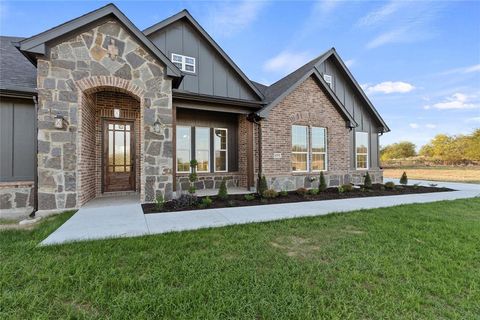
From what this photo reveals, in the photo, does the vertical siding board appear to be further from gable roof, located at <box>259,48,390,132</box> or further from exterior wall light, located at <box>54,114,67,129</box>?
gable roof, located at <box>259,48,390,132</box>

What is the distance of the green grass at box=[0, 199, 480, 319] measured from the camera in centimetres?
195

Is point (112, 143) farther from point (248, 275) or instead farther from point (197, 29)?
point (248, 275)

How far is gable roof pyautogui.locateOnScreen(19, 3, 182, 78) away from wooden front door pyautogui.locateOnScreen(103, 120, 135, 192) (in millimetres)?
2738

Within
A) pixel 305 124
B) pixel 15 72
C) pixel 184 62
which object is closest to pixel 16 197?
pixel 15 72

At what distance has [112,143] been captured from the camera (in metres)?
7.68

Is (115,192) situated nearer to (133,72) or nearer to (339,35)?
(133,72)

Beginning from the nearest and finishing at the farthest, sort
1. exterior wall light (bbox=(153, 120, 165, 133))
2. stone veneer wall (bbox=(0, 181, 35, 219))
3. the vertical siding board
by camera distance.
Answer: stone veneer wall (bbox=(0, 181, 35, 219)) < the vertical siding board < exterior wall light (bbox=(153, 120, 165, 133))

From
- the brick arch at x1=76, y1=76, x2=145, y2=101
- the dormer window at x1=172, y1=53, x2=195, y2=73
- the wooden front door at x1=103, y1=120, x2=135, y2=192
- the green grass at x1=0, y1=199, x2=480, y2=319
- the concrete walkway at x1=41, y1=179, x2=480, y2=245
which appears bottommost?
the green grass at x1=0, y1=199, x2=480, y2=319

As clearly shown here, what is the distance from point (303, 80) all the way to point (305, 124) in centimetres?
192

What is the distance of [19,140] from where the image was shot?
6.15 metres

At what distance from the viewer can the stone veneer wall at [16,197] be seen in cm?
586

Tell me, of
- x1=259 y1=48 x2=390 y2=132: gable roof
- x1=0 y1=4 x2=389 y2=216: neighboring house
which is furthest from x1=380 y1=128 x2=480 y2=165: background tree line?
x1=0 y1=4 x2=389 y2=216: neighboring house

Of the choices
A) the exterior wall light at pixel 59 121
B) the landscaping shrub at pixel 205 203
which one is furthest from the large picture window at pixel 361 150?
the exterior wall light at pixel 59 121

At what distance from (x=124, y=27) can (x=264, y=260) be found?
6.90 meters
